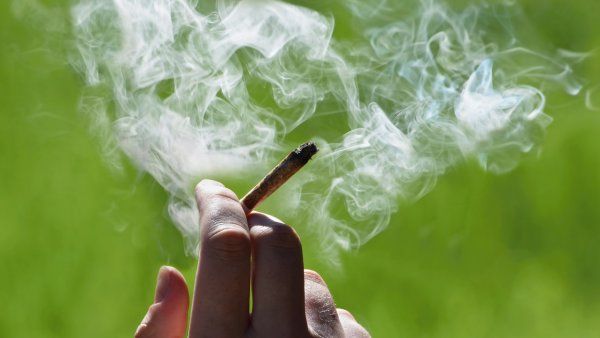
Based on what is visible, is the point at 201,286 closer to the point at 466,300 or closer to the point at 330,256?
the point at 330,256

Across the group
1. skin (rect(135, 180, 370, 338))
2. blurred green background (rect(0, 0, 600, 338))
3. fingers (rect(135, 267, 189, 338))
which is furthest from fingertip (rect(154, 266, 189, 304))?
blurred green background (rect(0, 0, 600, 338))

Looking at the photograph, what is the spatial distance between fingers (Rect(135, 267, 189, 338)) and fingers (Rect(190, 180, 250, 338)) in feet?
0.49

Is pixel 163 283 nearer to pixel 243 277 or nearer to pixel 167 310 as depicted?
pixel 167 310

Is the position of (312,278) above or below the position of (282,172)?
below

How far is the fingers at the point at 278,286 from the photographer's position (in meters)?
0.81

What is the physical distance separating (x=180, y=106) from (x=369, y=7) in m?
0.52

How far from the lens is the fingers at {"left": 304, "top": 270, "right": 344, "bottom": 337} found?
0.92 m

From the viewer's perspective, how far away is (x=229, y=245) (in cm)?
79

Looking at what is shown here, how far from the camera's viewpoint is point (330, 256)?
1.51m

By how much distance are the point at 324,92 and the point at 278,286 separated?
2.71 feet

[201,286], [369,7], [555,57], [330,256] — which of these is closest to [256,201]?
[201,286]

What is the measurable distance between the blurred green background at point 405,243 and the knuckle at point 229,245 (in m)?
0.71

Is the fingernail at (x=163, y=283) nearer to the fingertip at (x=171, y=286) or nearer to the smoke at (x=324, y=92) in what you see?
the fingertip at (x=171, y=286)

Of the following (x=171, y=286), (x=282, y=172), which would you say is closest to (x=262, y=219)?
(x=282, y=172)
